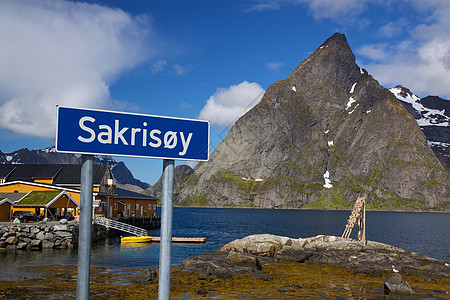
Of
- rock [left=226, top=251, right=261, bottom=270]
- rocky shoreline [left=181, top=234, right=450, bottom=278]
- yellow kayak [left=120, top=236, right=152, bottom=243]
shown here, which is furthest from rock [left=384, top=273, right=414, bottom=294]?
yellow kayak [left=120, top=236, right=152, bottom=243]

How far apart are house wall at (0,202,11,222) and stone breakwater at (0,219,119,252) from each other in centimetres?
753

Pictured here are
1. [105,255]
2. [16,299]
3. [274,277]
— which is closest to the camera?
[16,299]

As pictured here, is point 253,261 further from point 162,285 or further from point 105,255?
point 162,285

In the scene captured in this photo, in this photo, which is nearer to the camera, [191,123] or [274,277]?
[191,123]

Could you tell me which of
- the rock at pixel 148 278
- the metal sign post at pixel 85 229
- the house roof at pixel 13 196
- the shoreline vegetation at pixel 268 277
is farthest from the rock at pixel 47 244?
the metal sign post at pixel 85 229

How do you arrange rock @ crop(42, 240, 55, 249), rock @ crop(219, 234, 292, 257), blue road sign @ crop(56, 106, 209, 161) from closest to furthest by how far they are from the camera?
blue road sign @ crop(56, 106, 209, 161) → rock @ crop(219, 234, 292, 257) → rock @ crop(42, 240, 55, 249)

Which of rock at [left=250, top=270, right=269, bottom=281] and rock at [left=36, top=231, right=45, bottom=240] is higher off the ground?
rock at [left=36, top=231, right=45, bottom=240]

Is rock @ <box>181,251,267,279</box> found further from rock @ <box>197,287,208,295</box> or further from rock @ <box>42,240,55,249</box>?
rock @ <box>42,240,55,249</box>

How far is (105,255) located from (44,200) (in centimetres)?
2121

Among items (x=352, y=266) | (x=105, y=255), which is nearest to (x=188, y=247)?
(x=105, y=255)

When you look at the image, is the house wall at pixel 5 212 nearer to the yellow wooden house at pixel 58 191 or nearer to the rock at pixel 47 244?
the yellow wooden house at pixel 58 191

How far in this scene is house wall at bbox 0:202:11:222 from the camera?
57594 mm

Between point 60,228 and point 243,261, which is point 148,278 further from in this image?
point 60,228

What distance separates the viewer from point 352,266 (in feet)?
115
